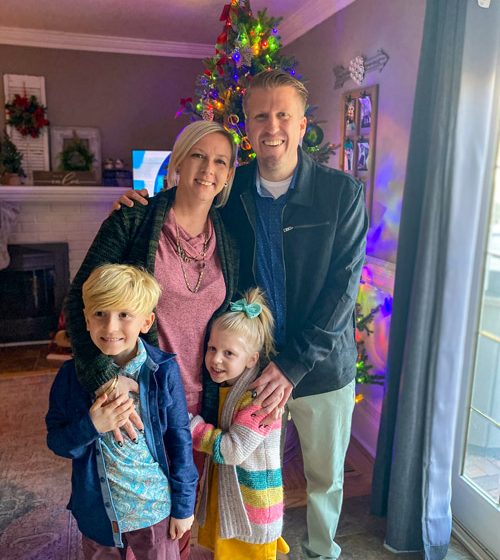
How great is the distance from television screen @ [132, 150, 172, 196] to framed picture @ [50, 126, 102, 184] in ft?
1.25

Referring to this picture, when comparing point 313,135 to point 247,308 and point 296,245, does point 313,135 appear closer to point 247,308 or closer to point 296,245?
point 296,245

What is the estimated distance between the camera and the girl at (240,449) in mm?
1498

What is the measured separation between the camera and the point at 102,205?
16.0 ft

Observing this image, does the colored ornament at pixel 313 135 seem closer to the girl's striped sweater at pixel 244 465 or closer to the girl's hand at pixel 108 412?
the girl's striped sweater at pixel 244 465

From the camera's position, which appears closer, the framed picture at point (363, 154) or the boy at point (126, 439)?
the boy at point (126, 439)

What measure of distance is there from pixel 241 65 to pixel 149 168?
90.4 inches

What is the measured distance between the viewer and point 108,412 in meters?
1.25

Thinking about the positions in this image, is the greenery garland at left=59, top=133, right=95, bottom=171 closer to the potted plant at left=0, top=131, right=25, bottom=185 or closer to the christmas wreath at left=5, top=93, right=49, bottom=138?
the christmas wreath at left=5, top=93, right=49, bottom=138

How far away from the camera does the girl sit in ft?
4.91

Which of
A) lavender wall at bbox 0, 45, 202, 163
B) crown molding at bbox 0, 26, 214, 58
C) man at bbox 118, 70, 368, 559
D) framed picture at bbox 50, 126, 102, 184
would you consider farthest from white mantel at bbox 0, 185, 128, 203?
man at bbox 118, 70, 368, 559

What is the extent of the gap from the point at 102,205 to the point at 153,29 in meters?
1.65

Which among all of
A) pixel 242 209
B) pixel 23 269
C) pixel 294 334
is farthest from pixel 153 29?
pixel 294 334

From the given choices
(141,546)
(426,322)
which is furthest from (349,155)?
(141,546)

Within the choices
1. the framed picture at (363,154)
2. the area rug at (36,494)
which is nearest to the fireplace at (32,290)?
the area rug at (36,494)
